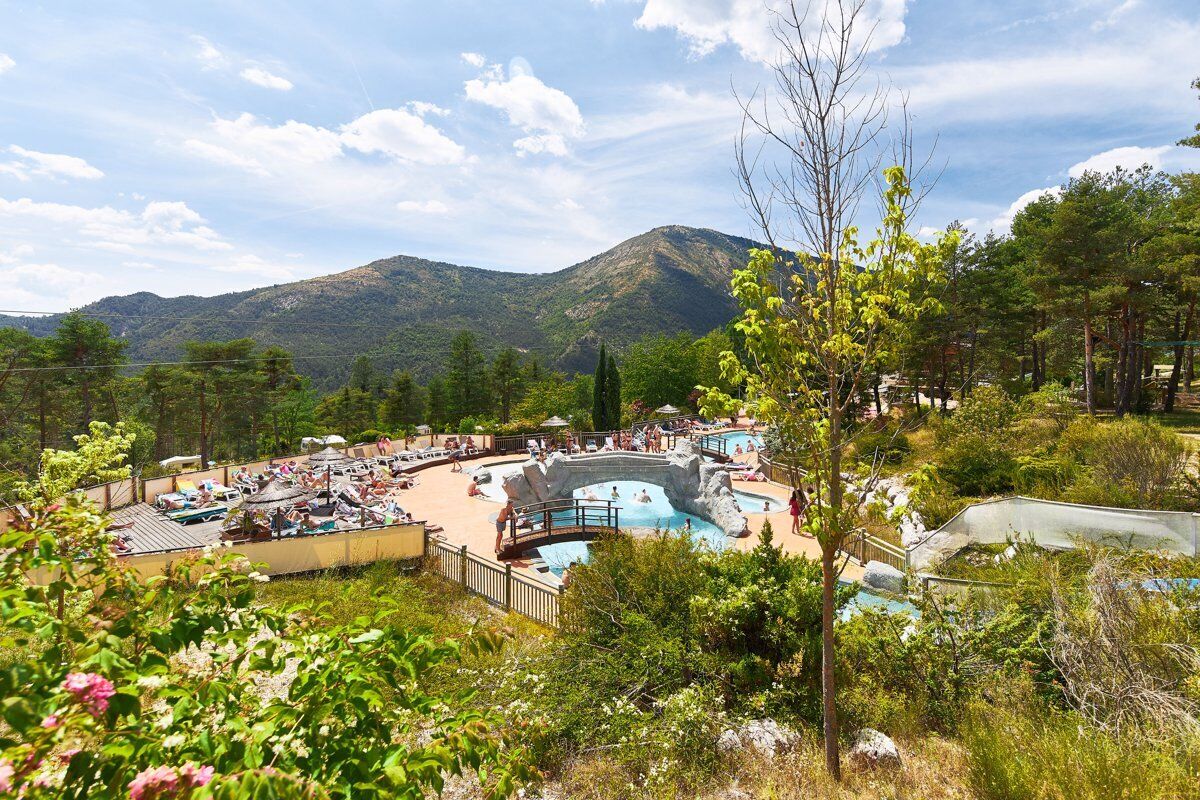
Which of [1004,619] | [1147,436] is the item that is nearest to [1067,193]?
[1147,436]

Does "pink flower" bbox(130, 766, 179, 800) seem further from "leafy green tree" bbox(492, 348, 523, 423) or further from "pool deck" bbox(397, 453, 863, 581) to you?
"leafy green tree" bbox(492, 348, 523, 423)

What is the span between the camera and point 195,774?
58.9 inches

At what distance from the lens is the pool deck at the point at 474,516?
12.7 meters

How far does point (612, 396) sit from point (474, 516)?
1694 centimetres

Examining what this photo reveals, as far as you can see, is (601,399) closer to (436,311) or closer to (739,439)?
(739,439)

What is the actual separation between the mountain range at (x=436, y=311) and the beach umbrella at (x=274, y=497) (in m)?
74.2

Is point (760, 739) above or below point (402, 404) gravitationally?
above

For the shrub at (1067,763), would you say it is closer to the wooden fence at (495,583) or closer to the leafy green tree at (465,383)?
the wooden fence at (495,583)

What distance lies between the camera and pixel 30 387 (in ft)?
103

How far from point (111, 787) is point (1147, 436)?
50.7ft

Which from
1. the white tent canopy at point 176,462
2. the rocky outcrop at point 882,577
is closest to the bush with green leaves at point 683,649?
the rocky outcrop at point 882,577

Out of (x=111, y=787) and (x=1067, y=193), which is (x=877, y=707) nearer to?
(x=111, y=787)

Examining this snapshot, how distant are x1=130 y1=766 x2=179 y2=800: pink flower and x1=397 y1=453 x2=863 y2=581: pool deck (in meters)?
10.1

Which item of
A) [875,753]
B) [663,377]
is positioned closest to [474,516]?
[875,753]
